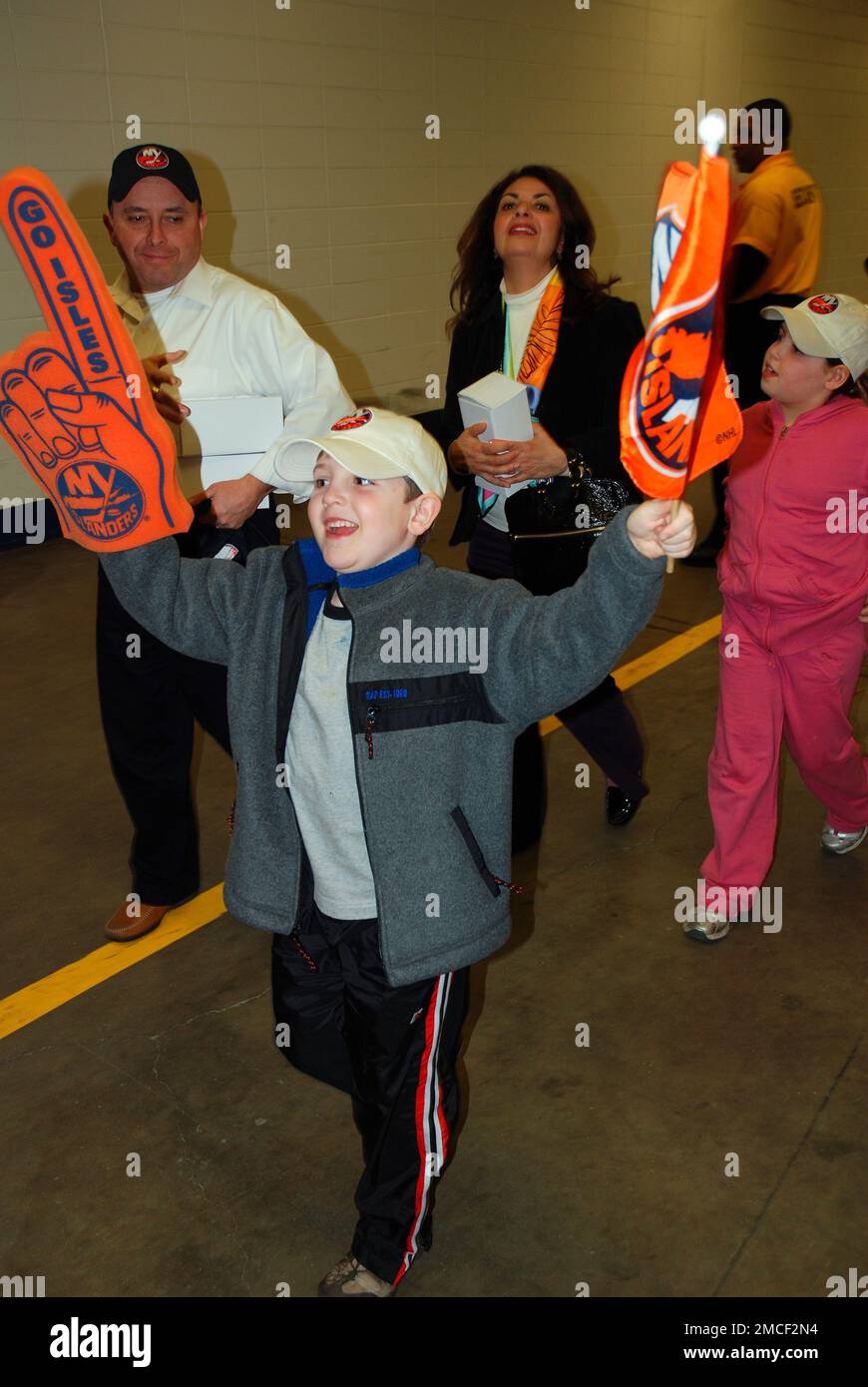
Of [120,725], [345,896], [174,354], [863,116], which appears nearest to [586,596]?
[345,896]

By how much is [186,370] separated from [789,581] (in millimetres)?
1609

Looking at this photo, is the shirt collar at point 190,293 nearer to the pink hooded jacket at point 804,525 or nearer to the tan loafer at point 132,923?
the pink hooded jacket at point 804,525

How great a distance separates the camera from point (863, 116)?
1483 cm

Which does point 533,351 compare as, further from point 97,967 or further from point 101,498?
point 97,967

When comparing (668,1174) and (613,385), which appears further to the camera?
(613,385)

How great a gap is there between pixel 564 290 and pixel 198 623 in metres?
1.65

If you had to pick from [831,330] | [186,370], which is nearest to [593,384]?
[831,330]

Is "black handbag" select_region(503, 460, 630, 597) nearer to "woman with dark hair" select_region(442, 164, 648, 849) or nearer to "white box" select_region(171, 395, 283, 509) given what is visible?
"woman with dark hair" select_region(442, 164, 648, 849)

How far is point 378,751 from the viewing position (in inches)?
77.5

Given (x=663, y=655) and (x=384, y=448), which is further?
(x=663, y=655)

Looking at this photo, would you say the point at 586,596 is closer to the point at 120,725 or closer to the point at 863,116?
the point at 120,725

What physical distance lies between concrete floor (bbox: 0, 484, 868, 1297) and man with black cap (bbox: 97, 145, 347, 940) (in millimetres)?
677

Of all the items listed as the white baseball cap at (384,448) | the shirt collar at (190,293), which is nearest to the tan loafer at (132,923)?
the shirt collar at (190,293)
